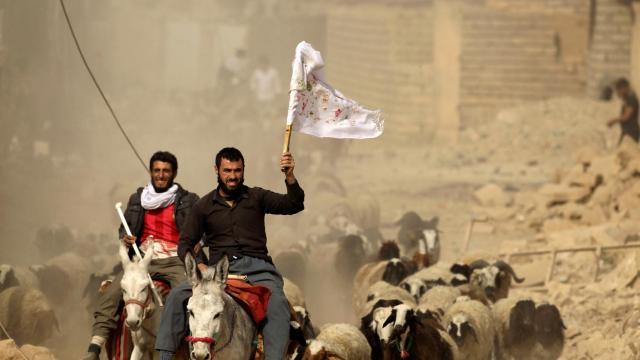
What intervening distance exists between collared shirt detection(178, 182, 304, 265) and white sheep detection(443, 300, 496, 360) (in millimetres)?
4662

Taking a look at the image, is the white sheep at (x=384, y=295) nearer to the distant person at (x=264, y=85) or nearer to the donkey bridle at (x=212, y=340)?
the donkey bridle at (x=212, y=340)

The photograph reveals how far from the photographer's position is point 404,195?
2753cm

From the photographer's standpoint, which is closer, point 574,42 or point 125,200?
point 125,200

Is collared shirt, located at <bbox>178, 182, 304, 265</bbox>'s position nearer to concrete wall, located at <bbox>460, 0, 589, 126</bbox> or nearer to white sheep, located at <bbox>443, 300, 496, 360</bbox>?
white sheep, located at <bbox>443, 300, 496, 360</bbox>

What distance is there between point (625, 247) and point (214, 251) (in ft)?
30.8

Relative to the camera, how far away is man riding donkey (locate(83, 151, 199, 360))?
32.7 ft

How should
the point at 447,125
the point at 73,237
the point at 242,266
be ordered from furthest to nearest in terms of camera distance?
the point at 447,125 < the point at 73,237 < the point at 242,266

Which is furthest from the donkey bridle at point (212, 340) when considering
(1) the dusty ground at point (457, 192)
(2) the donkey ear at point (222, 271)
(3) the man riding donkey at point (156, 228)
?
(1) the dusty ground at point (457, 192)

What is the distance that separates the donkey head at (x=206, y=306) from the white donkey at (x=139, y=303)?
1115 mm

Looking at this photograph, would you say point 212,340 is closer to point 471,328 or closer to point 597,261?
point 471,328

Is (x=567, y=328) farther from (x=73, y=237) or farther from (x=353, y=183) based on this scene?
(x=353, y=183)


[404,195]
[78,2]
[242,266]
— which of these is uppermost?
[78,2]

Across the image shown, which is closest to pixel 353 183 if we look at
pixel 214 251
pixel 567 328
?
pixel 567 328

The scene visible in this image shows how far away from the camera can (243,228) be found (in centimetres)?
885
